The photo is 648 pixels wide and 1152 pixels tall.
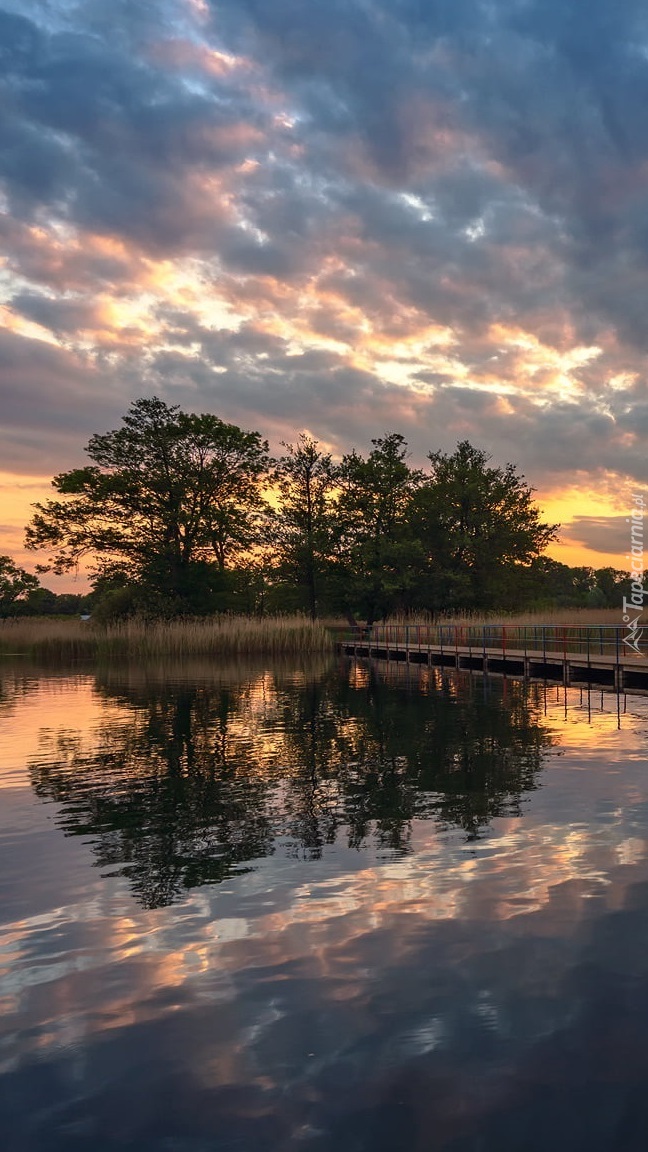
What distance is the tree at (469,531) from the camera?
7350 cm

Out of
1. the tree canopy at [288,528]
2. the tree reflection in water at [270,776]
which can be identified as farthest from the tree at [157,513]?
the tree reflection in water at [270,776]

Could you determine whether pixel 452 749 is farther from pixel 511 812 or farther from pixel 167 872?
pixel 167 872

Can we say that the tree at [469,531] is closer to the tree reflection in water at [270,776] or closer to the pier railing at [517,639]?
A: the pier railing at [517,639]

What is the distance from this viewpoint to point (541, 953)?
6.18 m

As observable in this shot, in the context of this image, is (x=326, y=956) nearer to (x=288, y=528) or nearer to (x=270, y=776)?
(x=270, y=776)

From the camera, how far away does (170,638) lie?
163 feet

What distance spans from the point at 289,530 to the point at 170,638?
79.4 ft

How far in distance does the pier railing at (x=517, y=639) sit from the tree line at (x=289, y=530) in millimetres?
10854

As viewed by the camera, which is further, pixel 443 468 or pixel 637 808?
pixel 443 468

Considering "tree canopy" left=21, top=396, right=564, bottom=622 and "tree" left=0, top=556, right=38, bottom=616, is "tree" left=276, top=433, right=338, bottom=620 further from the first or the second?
"tree" left=0, top=556, right=38, bottom=616

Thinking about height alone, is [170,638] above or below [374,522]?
below

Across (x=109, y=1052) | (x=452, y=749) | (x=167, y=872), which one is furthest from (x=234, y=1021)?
(x=452, y=749)

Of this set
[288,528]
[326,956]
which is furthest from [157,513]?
[326,956]

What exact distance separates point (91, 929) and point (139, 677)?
3061cm
